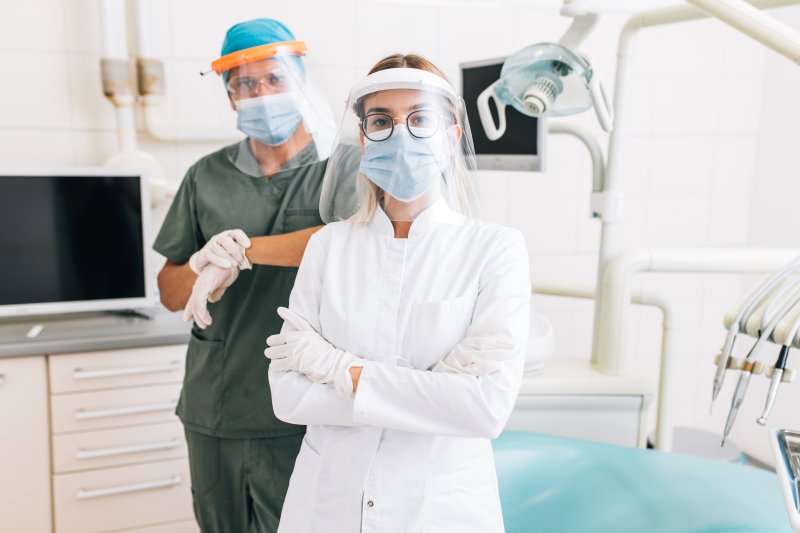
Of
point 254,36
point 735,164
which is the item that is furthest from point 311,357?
point 735,164

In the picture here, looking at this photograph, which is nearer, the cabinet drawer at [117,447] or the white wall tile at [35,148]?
the cabinet drawer at [117,447]

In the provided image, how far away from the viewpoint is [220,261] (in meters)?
1.26

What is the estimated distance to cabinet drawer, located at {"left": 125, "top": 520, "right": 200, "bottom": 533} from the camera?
212cm

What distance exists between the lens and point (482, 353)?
946mm

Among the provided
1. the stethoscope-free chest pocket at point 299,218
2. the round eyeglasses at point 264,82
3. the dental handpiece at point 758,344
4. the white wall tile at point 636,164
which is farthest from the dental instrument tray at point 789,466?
the white wall tile at point 636,164

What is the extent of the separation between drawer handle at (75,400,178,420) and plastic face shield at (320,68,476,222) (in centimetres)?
133

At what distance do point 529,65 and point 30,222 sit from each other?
1703 millimetres

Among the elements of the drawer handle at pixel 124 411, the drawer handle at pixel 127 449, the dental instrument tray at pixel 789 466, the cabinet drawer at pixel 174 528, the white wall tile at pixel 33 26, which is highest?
the white wall tile at pixel 33 26

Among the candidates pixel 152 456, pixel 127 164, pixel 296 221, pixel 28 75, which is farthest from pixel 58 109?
pixel 296 221

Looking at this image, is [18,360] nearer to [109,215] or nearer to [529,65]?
[109,215]

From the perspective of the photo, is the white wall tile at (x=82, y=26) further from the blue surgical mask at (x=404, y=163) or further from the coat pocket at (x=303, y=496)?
the coat pocket at (x=303, y=496)

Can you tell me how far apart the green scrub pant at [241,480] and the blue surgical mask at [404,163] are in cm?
68

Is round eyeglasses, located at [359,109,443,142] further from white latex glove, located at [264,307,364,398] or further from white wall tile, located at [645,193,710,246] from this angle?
white wall tile, located at [645,193,710,246]

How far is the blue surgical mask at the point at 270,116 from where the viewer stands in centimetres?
130
